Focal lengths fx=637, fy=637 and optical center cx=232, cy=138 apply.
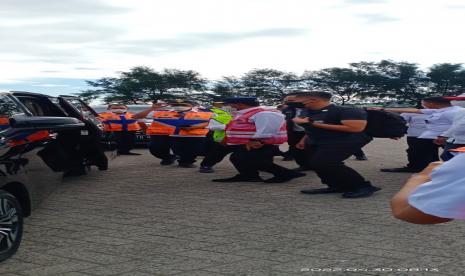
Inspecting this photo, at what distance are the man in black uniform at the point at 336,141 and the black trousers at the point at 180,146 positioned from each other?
12.9ft

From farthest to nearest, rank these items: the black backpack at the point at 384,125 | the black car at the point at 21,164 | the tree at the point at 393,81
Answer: the tree at the point at 393,81 < the black backpack at the point at 384,125 < the black car at the point at 21,164

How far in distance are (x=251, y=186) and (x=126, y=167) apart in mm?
3837

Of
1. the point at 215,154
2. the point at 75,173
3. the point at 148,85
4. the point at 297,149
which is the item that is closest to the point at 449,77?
the point at 148,85

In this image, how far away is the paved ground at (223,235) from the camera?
4.90 m

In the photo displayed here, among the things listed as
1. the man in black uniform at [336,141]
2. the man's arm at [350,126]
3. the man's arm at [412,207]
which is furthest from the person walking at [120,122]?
the man's arm at [412,207]

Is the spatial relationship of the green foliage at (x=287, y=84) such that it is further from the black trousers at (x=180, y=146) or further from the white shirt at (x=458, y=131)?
the white shirt at (x=458, y=131)

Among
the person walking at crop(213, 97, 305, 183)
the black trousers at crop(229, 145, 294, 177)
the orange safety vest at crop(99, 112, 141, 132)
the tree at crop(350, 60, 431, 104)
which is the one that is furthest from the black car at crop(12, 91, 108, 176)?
the tree at crop(350, 60, 431, 104)

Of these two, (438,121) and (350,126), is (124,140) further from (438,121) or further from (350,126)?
(350,126)

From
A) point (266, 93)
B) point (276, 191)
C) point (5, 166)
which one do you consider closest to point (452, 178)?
point (5, 166)

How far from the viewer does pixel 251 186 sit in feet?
31.2

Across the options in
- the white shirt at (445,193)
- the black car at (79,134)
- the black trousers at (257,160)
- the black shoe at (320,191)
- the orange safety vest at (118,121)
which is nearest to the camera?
the white shirt at (445,193)

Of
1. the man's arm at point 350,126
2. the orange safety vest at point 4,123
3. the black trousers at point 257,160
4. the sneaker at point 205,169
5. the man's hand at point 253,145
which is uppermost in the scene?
the orange safety vest at point 4,123

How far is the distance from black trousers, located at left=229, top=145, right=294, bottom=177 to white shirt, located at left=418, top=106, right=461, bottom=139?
2.60 m

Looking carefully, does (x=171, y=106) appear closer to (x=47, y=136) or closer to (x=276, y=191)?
(x=276, y=191)
